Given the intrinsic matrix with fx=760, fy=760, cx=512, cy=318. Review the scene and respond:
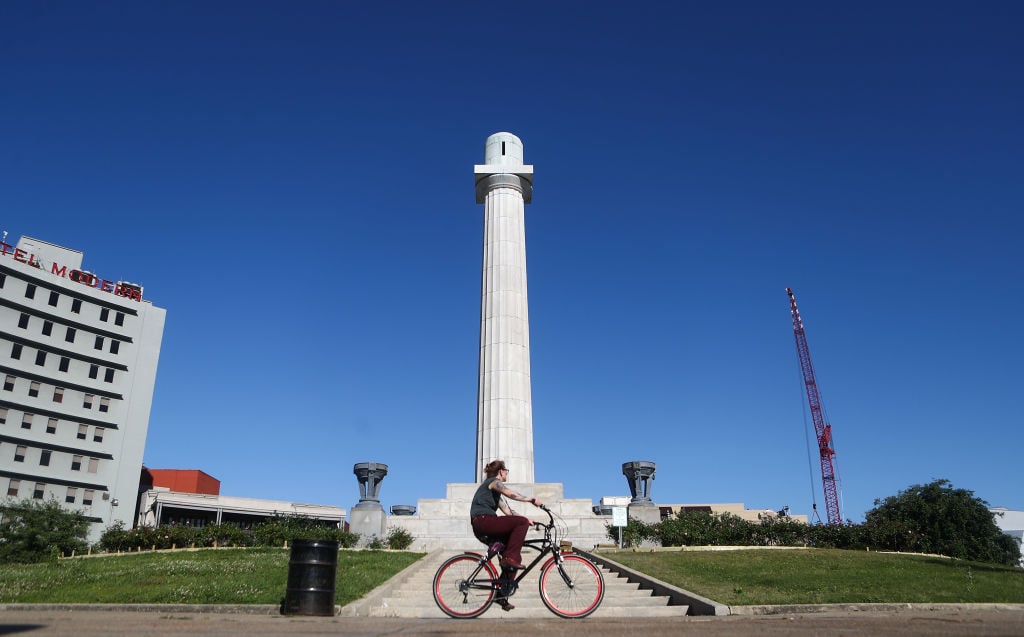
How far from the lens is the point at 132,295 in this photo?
2953 inches

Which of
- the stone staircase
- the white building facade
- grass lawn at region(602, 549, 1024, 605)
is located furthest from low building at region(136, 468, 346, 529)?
the stone staircase

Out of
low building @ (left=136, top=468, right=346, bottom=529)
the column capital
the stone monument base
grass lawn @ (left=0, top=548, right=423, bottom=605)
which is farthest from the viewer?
low building @ (left=136, top=468, right=346, bottom=529)

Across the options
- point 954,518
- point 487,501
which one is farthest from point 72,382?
point 954,518

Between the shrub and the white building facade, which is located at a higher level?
the white building facade

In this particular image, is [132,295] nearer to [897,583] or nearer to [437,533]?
[437,533]

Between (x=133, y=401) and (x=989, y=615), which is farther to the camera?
(x=133, y=401)

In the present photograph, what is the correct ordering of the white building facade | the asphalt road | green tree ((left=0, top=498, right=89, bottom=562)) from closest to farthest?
1. the asphalt road
2. green tree ((left=0, top=498, right=89, bottom=562))
3. the white building facade

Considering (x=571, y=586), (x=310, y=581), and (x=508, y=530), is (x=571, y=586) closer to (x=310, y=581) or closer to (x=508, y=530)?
(x=508, y=530)

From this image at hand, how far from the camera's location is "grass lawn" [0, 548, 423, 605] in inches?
538

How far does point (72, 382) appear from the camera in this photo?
66.9 metres

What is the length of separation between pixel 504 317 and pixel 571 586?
93.9ft

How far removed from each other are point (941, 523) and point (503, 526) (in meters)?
67.9

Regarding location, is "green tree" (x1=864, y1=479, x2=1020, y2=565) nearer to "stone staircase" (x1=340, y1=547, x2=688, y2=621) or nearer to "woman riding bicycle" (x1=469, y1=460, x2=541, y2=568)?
"stone staircase" (x1=340, y1=547, x2=688, y2=621)

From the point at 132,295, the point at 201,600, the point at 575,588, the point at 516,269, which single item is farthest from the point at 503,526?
the point at 132,295
